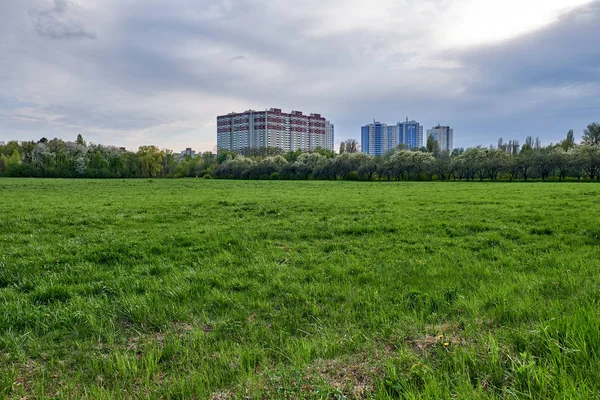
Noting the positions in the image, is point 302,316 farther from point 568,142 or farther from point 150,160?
point 568,142

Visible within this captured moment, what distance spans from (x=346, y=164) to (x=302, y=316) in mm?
100084

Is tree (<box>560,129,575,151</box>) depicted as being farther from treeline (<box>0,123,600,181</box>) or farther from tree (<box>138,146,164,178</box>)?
tree (<box>138,146,164,178</box>)

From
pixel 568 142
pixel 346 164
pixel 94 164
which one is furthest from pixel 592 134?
pixel 94 164

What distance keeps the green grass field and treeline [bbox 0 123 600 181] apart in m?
87.3

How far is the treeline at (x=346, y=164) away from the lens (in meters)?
83.0

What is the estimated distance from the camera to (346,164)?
104 m

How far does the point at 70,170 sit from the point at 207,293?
454 ft

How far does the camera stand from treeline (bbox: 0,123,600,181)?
83.0 meters

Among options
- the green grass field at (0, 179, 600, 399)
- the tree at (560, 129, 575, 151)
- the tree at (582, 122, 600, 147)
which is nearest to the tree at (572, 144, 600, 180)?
the tree at (582, 122, 600, 147)

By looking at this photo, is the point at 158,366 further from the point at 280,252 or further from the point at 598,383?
the point at 280,252

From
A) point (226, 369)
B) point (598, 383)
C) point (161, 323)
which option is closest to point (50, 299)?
point (161, 323)

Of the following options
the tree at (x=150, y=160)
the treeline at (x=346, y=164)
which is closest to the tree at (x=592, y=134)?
the treeline at (x=346, y=164)

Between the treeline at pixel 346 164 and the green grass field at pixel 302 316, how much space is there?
3438 inches

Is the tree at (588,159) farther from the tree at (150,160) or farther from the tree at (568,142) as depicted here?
the tree at (150,160)
